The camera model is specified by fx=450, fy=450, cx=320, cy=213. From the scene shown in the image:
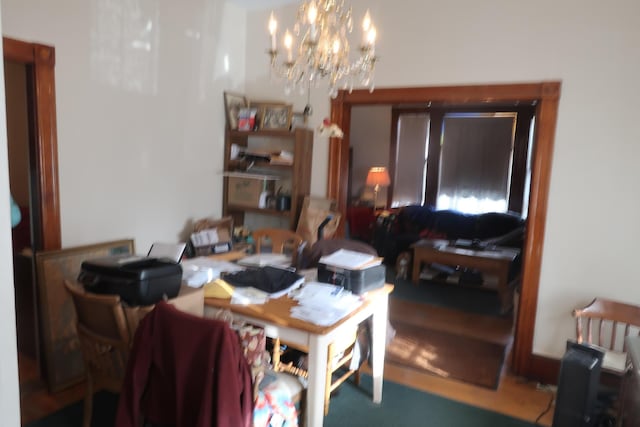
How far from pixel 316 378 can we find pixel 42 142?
6.79 feet

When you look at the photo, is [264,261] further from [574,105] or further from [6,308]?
[574,105]

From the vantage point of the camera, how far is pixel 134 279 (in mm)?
1854

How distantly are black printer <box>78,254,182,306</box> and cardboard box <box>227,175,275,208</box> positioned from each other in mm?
1888

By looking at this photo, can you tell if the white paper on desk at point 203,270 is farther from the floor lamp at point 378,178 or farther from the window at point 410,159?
the window at point 410,159

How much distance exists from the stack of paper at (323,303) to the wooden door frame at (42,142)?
1.62 m

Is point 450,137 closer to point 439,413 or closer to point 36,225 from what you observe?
point 439,413

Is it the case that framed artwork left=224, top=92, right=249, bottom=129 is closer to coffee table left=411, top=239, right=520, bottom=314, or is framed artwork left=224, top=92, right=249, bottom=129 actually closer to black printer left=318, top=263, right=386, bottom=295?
black printer left=318, top=263, right=386, bottom=295

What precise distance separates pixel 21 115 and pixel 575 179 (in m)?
3.60

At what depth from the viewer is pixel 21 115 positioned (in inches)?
115

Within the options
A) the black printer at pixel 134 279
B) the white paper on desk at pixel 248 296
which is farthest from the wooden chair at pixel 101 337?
the white paper on desk at pixel 248 296

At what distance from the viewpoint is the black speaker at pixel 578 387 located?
2.13 m

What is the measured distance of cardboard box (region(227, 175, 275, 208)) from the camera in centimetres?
387

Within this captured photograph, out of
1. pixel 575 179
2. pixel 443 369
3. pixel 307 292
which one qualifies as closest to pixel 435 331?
pixel 443 369

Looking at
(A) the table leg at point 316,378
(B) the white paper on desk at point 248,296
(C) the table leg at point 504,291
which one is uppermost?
(B) the white paper on desk at point 248,296
